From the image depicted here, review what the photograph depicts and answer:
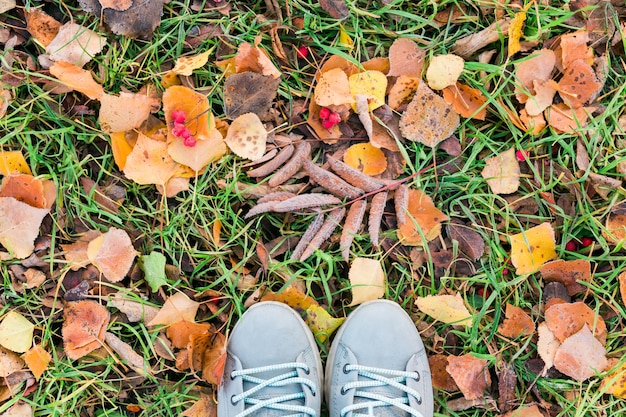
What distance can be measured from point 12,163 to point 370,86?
1214 millimetres

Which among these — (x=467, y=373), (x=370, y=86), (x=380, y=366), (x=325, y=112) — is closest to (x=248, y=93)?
(x=325, y=112)

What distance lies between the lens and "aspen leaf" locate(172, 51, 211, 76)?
1.82 m

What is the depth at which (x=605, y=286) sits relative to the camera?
1.89 m

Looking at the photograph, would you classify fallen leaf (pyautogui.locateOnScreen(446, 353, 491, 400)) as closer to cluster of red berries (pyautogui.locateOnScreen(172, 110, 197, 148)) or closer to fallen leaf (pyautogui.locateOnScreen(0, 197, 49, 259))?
cluster of red berries (pyautogui.locateOnScreen(172, 110, 197, 148))

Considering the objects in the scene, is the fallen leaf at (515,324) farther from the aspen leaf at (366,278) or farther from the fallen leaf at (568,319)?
the aspen leaf at (366,278)

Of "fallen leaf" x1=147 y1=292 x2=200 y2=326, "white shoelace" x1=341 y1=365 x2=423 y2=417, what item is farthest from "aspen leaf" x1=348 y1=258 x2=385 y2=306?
"fallen leaf" x1=147 y1=292 x2=200 y2=326

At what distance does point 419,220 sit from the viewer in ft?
6.14

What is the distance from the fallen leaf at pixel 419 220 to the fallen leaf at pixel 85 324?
1.03 meters

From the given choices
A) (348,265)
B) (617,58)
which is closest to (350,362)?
(348,265)

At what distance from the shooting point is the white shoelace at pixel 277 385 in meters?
1.84

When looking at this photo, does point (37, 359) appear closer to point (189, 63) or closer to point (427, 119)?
point (189, 63)

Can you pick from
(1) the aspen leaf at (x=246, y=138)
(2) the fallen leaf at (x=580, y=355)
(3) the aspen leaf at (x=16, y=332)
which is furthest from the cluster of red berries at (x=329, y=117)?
(3) the aspen leaf at (x=16, y=332)

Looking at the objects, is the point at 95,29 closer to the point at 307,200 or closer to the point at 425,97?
the point at 307,200

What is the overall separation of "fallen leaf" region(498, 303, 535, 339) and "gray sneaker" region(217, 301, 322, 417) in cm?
66
